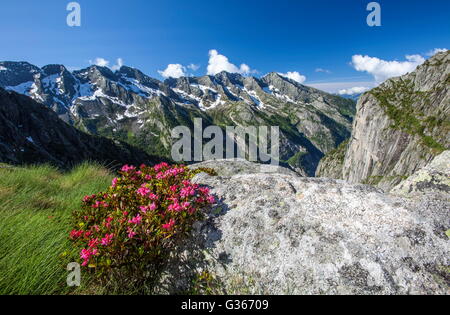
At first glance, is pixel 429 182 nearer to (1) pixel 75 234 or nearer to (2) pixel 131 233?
(2) pixel 131 233

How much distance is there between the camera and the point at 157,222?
4.23m

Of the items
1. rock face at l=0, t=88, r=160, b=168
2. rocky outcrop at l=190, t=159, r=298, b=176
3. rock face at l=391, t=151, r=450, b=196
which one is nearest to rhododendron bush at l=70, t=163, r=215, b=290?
rock face at l=391, t=151, r=450, b=196

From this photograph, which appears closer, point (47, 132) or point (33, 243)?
point (33, 243)

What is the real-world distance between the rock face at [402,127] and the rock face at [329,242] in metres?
119

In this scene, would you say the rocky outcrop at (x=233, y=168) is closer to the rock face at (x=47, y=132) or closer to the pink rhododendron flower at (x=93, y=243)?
the pink rhododendron flower at (x=93, y=243)

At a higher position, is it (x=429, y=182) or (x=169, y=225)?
(x=429, y=182)

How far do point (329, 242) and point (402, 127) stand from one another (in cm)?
15325

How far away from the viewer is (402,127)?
12088cm

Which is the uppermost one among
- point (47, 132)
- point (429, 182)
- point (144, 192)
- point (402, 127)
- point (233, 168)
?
point (402, 127)

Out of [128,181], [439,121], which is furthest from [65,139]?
[439,121]

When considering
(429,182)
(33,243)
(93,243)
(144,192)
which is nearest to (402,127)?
(429,182)

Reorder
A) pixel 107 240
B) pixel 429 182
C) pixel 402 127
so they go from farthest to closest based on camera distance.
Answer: pixel 402 127 → pixel 429 182 → pixel 107 240

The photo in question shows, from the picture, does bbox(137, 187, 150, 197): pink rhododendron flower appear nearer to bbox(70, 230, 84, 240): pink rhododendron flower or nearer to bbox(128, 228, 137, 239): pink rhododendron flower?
bbox(128, 228, 137, 239): pink rhododendron flower

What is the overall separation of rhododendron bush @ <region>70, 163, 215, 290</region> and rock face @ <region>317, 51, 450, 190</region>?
121m
